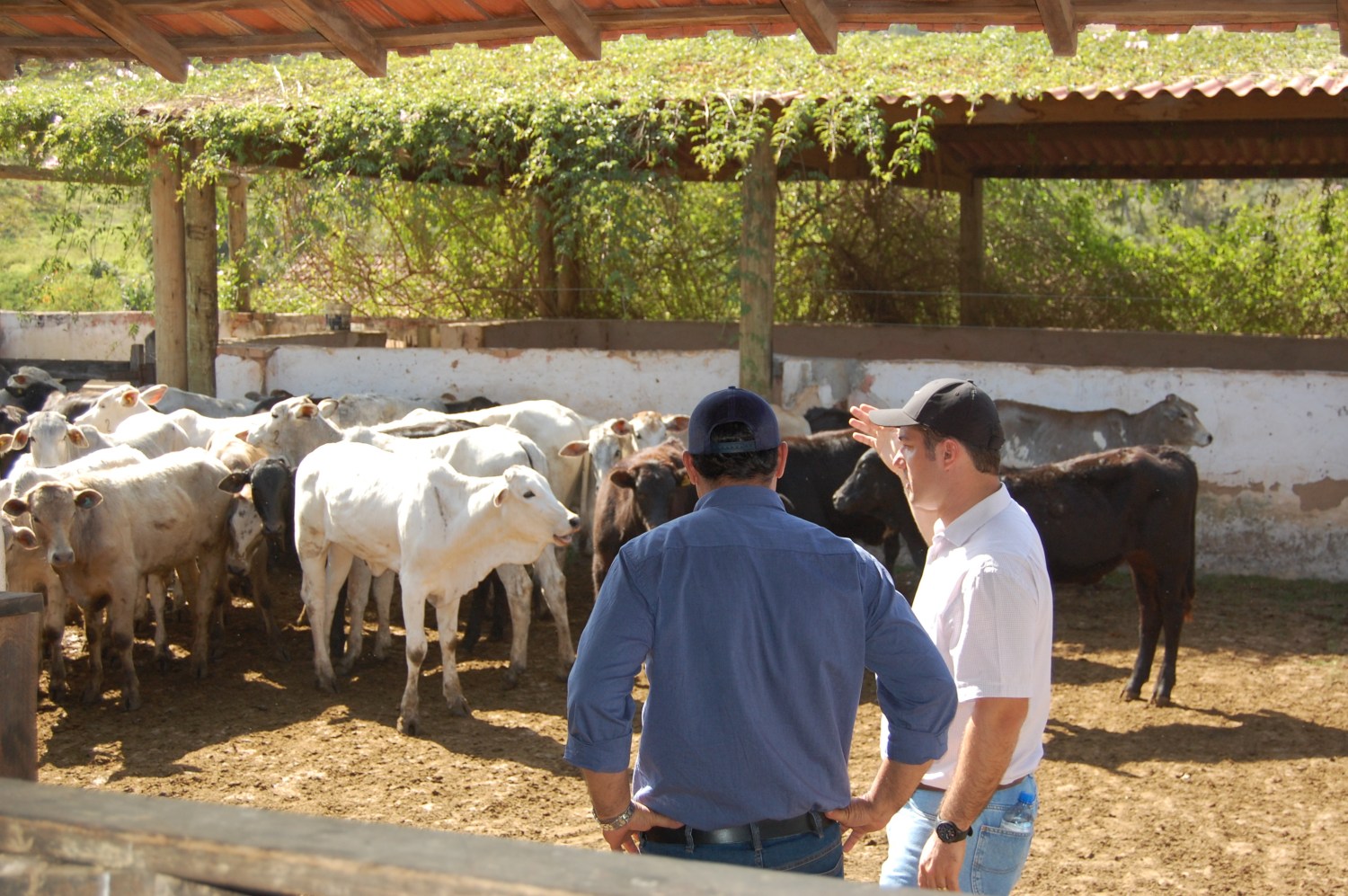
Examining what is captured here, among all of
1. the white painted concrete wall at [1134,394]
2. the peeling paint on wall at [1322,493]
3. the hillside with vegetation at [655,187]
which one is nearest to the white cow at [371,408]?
the white painted concrete wall at [1134,394]

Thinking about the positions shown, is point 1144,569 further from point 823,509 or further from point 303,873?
point 303,873

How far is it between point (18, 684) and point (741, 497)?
156cm

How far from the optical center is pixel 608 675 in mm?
2508

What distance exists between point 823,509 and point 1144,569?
2.23 metres

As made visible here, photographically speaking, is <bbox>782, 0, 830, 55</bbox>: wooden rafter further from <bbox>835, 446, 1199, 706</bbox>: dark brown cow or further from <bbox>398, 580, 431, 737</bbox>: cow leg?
<bbox>398, 580, 431, 737</bbox>: cow leg

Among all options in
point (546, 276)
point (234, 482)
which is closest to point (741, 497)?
point (234, 482)

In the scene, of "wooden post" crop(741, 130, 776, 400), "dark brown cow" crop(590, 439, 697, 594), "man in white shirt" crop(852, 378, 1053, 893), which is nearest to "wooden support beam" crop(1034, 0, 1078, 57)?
"man in white shirt" crop(852, 378, 1053, 893)

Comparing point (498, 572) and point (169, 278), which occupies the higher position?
point (169, 278)

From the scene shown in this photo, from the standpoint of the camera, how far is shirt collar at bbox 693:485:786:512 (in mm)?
2674

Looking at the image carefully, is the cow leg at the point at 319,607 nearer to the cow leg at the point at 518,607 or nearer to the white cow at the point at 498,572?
the white cow at the point at 498,572

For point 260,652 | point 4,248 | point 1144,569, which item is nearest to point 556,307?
point 260,652

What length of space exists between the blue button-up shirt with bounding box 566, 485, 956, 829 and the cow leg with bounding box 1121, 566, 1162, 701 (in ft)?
17.3

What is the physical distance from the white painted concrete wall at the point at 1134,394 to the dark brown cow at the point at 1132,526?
3.26 metres

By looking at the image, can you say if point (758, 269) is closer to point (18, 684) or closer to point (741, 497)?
point (741, 497)
